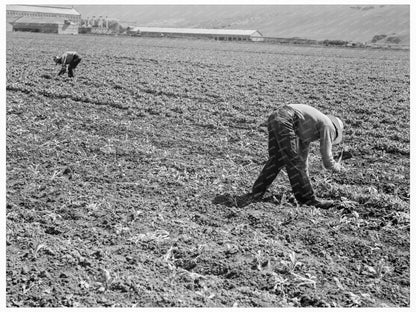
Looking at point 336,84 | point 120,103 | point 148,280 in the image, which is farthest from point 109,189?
point 336,84

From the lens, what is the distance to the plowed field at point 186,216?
4152 mm

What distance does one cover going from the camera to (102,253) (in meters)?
4.64

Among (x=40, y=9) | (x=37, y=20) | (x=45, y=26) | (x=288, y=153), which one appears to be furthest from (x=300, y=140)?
(x=40, y=9)

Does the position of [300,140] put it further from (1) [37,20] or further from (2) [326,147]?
(1) [37,20]

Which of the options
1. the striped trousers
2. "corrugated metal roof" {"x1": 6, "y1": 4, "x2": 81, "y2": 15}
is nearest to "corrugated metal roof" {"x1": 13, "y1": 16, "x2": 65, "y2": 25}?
"corrugated metal roof" {"x1": 6, "y1": 4, "x2": 81, "y2": 15}

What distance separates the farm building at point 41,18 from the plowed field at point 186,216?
235ft

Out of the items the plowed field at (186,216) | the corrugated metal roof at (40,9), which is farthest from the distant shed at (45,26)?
the plowed field at (186,216)

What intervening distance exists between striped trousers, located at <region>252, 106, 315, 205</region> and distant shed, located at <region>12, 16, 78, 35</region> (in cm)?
7672

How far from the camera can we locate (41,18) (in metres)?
82.2

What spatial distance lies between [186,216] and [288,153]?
144 centimetres

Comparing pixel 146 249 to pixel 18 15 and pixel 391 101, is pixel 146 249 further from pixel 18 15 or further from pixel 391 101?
pixel 18 15

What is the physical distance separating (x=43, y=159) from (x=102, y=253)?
3.54 meters

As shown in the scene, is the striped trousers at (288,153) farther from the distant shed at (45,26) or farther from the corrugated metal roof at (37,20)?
the corrugated metal roof at (37,20)

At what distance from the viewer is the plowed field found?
415cm
